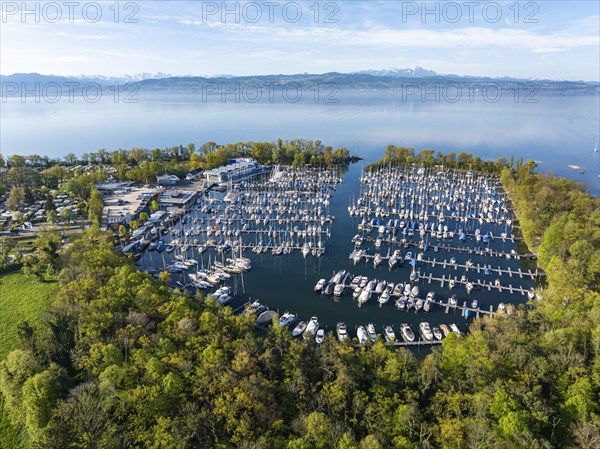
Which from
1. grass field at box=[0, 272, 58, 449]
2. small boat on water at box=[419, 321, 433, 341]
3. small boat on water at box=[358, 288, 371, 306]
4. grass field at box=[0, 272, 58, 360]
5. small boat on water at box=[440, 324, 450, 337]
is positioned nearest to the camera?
grass field at box=[0, 272, 58, 449]

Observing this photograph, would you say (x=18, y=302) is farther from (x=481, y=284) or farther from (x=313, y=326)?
(x=481, y=284)

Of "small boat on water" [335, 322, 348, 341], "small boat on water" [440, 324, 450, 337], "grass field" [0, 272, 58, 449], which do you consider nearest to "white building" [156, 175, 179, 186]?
"grass field" [0, 272, 58, 449]

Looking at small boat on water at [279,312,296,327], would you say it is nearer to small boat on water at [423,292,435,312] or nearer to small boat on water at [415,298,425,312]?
small boat on water at [415,298,425,312]

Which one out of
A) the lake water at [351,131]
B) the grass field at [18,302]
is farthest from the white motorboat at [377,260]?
the lake water at [351,131]

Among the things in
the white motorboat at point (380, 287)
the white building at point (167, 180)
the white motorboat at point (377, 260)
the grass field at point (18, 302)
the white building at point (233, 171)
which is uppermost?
the white building at point (233, 171)

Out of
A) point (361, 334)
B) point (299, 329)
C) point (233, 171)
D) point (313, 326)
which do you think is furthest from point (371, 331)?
point (233, 171)

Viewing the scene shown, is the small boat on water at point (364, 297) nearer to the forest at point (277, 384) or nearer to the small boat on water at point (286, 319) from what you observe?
the small boat on water at point (286, 319)

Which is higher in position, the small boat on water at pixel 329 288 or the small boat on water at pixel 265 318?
the small boat on water at pixel 329 288

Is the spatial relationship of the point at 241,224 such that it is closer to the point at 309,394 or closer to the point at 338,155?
the point at 309,394

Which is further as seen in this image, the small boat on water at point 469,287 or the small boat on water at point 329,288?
the small boat on water at point 329,288
